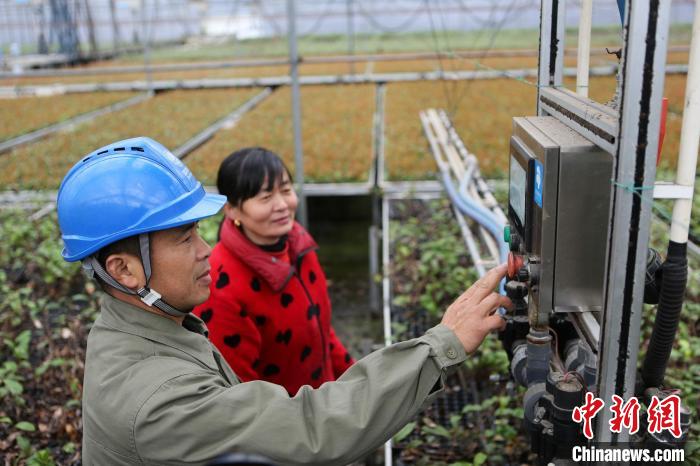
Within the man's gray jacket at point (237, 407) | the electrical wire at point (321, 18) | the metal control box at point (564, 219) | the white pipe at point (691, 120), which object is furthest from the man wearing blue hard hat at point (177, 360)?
the electrical wire at point (321, 18)

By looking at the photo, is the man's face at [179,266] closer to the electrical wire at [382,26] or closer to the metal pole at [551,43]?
the metal pole at [551,43]

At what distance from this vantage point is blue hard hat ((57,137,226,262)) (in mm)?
1407

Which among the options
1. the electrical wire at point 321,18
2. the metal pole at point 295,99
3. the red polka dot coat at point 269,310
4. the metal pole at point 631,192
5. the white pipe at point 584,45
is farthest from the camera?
the electrical wire at point 321,18

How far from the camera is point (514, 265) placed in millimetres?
1576

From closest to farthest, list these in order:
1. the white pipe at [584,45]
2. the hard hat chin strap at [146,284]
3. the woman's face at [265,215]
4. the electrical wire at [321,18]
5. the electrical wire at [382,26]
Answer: the hard hat chin strap at [146,284]
the white pipe at [584,45]
the woman's face at [265,215]
the electrical wire at [382,26]
the electrical wire at [321,18]

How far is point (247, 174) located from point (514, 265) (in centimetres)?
106

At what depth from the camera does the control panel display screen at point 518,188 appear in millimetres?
1572

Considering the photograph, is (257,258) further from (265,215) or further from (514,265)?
(514,265)

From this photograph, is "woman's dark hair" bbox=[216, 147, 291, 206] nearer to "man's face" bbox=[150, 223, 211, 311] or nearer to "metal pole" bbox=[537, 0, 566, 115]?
"man's face" bbox=[150, 223, 211, 311]

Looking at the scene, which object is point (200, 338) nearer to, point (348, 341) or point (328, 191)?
point (348, 341)

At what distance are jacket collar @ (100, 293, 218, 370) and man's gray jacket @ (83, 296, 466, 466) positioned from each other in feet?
0.04

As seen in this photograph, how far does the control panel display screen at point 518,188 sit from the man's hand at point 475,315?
0.22 m

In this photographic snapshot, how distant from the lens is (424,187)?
226 inches

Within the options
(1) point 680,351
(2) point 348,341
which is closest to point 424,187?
(2) point 348,341
